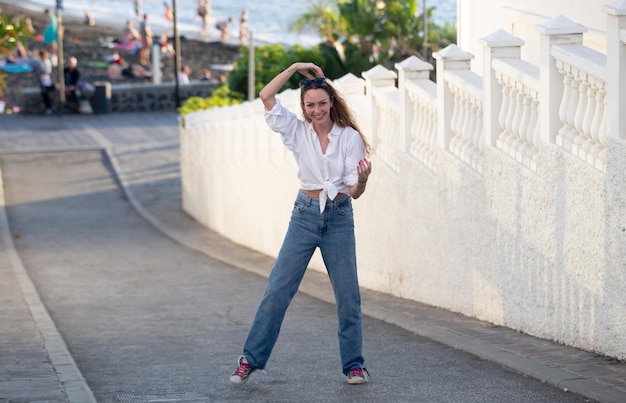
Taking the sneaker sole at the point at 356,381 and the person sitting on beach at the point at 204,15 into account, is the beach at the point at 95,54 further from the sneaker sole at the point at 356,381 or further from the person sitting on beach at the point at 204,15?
the sneaker sole at the point at 356,381

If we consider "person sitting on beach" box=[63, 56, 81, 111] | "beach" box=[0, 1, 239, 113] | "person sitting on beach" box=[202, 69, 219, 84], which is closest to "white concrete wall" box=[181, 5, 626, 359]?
"person sitting on beach" box=[63, 56, 81, 111]

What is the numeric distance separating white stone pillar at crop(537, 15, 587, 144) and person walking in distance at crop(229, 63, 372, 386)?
6.03 ft

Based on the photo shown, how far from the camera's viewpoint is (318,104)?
7695 mm

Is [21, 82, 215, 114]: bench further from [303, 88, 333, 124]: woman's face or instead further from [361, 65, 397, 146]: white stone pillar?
[303, 88, 333, 124]: woman's face

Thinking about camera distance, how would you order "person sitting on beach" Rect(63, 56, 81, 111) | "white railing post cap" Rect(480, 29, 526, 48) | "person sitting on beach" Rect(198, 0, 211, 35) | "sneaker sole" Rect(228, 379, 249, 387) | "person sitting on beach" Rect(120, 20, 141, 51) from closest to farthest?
"sneaker sole" Rect(228, 379, 249, 387)
"white railing post cap" Rect(480, 29, 526, 48)
"person sitting on beach" Rect(63, 56, 81, 111)
"person sitting on beach" Rect(120, 20, 141, 51)
"person sitting on beach" Rect(198, 0, 211, 35)

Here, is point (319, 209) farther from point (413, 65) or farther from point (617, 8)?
point (413, 65)

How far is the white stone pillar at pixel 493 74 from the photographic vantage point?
1002 centimetres

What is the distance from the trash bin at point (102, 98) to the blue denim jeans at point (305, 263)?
34.6 m

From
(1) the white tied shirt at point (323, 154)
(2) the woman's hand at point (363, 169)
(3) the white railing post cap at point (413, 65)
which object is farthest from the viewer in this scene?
(3) the white railing post cap at point (413, 65)

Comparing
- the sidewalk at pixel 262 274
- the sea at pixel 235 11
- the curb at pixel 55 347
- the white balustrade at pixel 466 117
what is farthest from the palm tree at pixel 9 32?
the sea at pixel 235 11

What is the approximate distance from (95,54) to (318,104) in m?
Result: 49.9

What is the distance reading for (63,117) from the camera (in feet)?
135

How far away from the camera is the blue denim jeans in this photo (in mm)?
7773

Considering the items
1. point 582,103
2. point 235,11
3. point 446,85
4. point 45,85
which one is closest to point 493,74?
point 446,85
